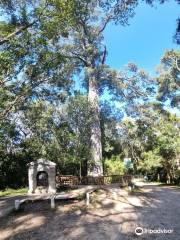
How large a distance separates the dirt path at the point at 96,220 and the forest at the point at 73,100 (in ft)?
21.6

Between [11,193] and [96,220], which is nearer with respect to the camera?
[96,220]

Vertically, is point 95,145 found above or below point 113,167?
above

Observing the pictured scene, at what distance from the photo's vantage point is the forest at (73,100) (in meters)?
15.4

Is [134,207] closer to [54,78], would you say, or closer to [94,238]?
[94,238]

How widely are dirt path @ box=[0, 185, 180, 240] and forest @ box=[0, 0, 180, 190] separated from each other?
6580 mm

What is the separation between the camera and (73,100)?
24328 mm

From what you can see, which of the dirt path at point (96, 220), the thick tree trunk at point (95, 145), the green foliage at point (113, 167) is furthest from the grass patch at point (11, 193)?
the green foliage at point (113, 167)

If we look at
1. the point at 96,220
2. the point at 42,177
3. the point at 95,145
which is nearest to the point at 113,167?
the point at 95,145

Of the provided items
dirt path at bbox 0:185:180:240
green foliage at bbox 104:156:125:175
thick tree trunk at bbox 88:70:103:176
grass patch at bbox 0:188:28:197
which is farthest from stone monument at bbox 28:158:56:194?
green foliage at bbox 104:156:125:175

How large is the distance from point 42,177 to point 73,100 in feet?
23.2

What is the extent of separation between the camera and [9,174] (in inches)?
1012

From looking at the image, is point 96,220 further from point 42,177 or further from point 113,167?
point 113,167

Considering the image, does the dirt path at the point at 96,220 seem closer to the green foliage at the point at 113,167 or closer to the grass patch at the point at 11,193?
the grass patch at the point at 11,193

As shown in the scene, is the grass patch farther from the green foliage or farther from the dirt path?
the green foliage
